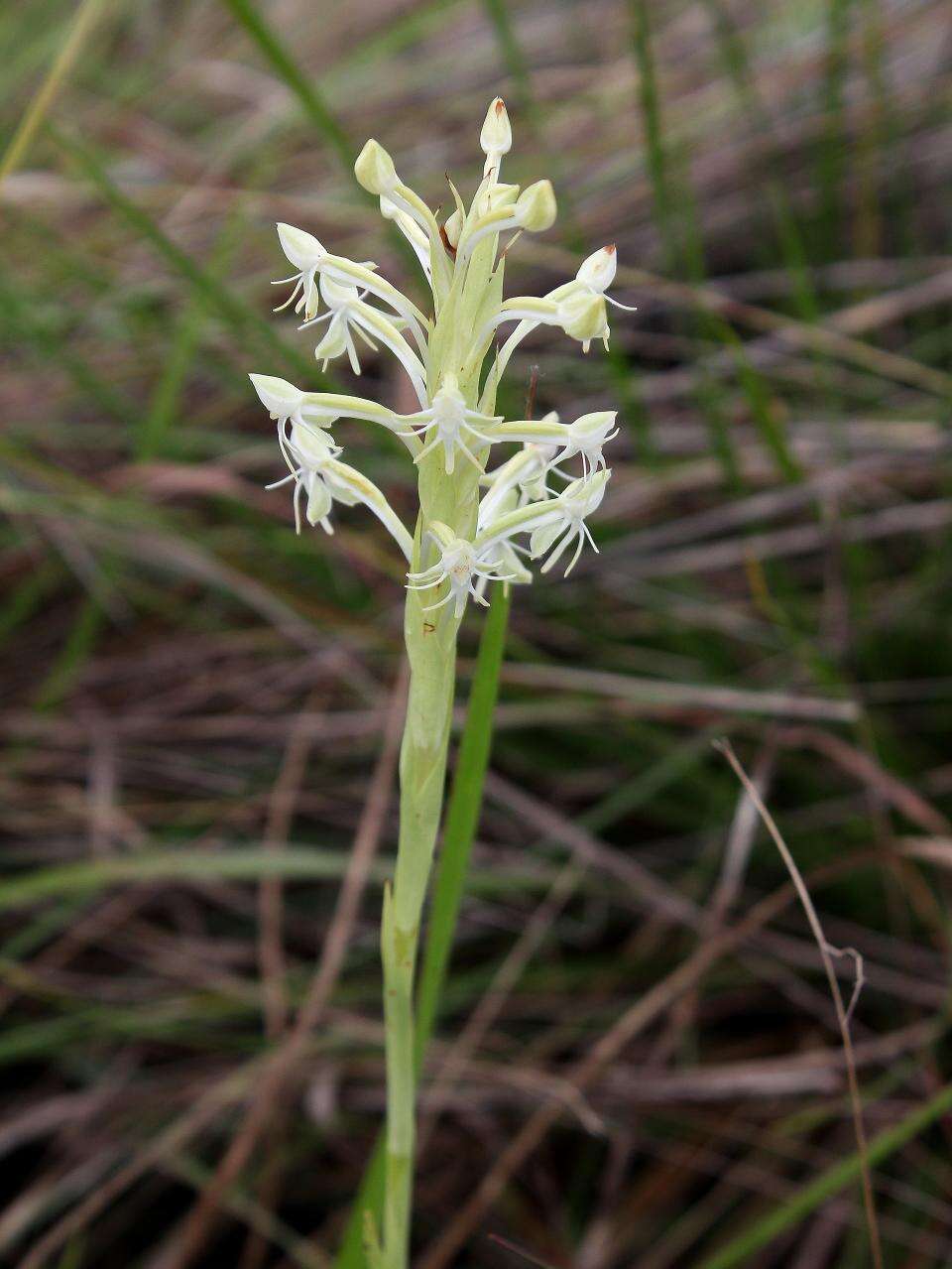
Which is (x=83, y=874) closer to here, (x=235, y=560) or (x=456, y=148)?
(x=235, y=560)

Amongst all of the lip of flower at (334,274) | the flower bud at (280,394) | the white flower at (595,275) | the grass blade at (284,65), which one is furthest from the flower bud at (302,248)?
the grass blade at (284,65)

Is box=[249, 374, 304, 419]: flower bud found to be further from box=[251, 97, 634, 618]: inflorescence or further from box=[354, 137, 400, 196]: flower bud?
box=[354, 137, 400, 196]: flower bud

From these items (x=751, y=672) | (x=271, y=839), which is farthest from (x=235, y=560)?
(x=751, y=672)

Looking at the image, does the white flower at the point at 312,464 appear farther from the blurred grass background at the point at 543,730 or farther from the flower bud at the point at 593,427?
the blurred grass background at the point at 543,730

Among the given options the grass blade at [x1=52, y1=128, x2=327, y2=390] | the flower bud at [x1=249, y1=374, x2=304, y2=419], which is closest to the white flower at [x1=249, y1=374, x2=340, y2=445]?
the flower bud at [x1=249, y1=374, x2=304, y2=419]

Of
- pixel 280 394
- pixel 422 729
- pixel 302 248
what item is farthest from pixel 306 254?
pixel 422 729

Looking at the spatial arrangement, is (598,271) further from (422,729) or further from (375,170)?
(422,729)
